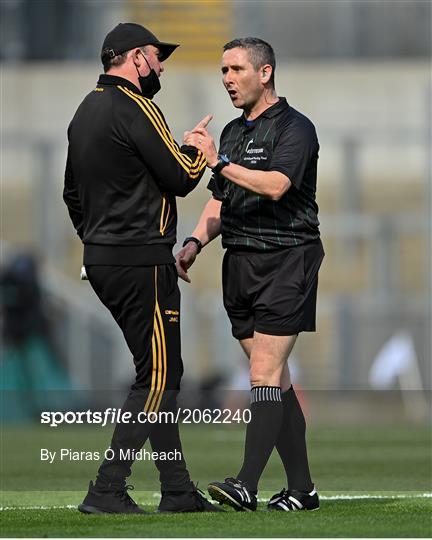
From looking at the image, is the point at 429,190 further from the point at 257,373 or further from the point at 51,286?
the point at 257,373

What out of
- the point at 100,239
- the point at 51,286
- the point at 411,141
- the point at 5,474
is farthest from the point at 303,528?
the point at 411,141

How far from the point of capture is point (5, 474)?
10258 millimetres

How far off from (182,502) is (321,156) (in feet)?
53.5

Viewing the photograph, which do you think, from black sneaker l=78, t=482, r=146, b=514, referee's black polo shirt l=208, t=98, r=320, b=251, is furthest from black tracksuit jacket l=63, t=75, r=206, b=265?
black sneaker l=78, t=482, r=146, b=514

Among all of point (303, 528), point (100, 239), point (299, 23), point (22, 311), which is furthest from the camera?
point (299, 23)

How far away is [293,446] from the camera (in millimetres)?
7086

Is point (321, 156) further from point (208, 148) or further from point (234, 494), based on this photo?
point (234, 494)

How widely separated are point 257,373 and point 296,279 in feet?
1.55

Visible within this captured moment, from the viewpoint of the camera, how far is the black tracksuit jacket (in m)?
6.55

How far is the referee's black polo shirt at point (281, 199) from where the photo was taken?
6.92 metres

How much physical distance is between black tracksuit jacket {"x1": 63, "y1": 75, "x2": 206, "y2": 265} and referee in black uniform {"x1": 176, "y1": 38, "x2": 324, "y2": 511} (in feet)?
0.85

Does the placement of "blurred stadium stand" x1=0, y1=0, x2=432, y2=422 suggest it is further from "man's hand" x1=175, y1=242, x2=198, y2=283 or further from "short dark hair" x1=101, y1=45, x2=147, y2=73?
"short dark hair" x1=101, y1=45, x2=147, y2=73

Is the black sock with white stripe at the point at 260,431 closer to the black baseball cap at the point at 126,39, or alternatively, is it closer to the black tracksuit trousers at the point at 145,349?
the black tracksuit trousers at the point at 145,349

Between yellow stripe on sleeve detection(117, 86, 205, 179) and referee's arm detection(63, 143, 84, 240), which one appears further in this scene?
referee's arm detection(63, 143, 84, 240)
